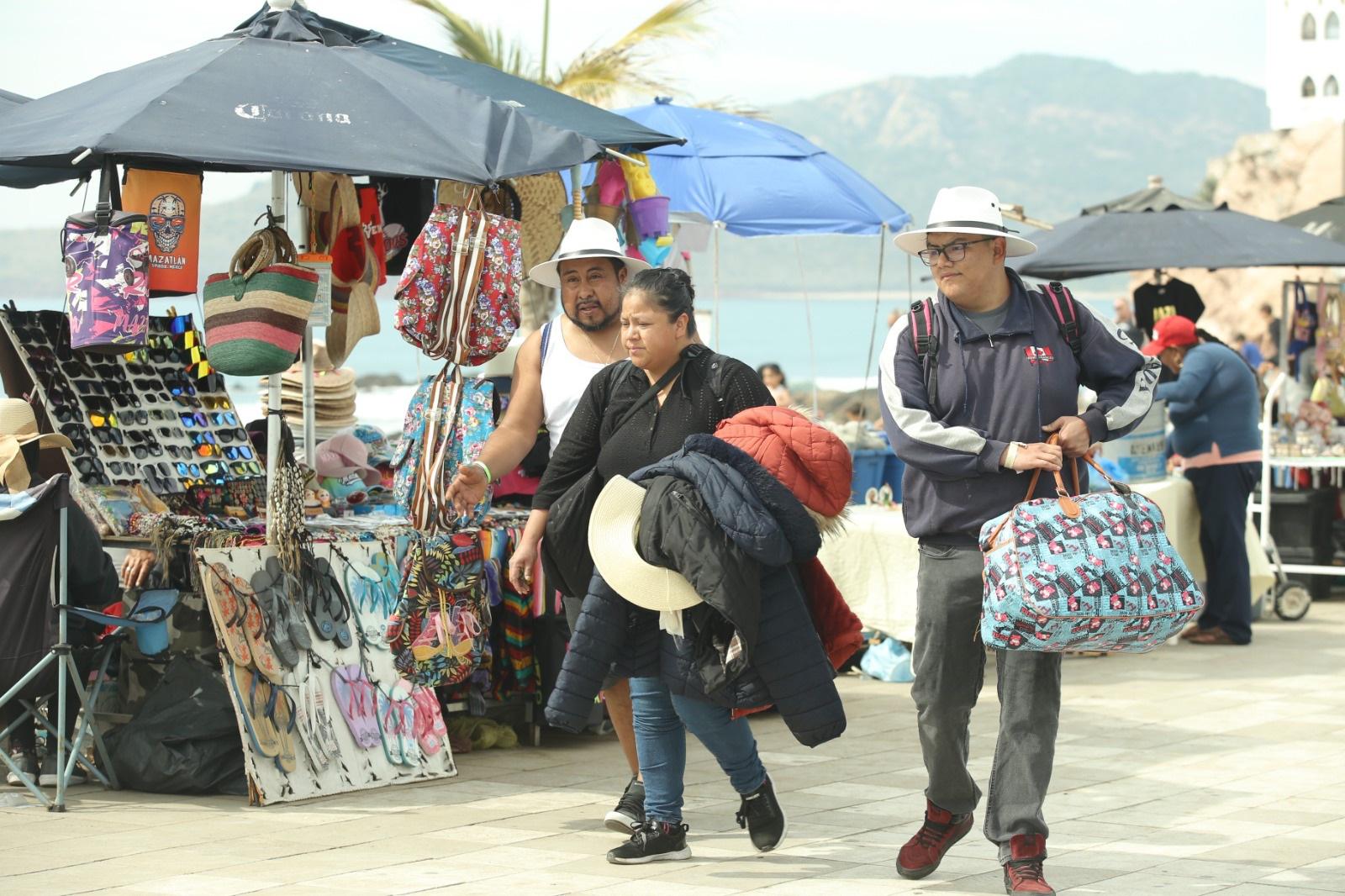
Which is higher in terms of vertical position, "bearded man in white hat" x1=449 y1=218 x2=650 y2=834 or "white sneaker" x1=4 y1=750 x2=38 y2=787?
"bearded man in white hat" x1=449 y1=218 x2=650 y2=834

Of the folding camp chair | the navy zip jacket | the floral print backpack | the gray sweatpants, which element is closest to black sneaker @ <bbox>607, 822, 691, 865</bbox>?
the gray sweatpants

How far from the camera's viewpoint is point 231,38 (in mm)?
6711

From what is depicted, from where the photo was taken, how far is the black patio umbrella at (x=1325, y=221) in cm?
1342

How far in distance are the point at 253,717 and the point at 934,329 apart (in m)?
2.76

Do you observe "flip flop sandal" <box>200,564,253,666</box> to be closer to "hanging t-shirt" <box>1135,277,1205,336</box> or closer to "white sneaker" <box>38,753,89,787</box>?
"white sneaker" <box>38,753,89,787</box>

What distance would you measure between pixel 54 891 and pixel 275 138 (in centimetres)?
251

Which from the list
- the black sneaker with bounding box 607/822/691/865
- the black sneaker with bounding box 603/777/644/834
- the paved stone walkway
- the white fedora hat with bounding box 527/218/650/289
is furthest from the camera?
the white fedora hat with bounding box 527/218/650/289

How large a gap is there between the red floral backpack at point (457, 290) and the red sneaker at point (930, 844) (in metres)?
2.44

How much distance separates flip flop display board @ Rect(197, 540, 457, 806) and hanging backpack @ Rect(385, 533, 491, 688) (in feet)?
1.00

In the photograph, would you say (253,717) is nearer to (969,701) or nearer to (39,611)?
(39,611)

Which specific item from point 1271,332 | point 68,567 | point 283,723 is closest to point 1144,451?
point 283,723

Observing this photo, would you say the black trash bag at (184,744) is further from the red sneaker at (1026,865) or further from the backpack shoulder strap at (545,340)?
the red sneaker at (1026,865)

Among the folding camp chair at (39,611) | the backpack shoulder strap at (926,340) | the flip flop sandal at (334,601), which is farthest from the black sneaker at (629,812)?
the folding camp chair at (39,611)

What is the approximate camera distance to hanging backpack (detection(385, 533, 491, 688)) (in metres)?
6.21
